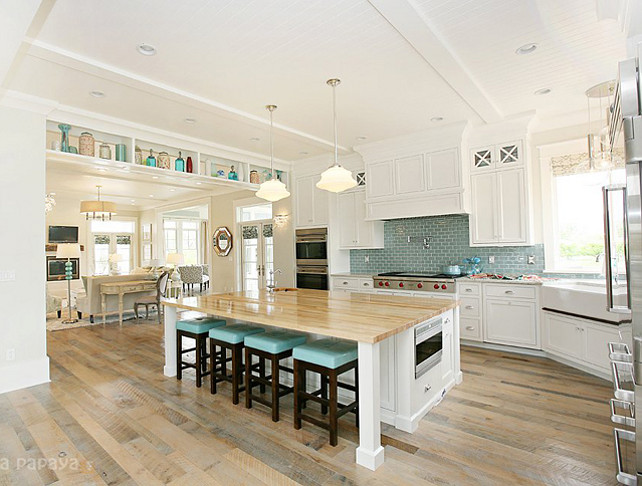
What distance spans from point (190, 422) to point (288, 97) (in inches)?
124

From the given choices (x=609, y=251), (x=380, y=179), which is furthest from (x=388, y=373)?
(x=380, y=179)

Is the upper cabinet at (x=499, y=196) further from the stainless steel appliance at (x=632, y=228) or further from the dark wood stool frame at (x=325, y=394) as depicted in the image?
the stainless steel appliance at (x=632, y=228)

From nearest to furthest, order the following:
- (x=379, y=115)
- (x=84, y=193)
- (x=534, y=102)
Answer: (x=534, y=102) < (x=379, y=115) < (x=84, y=193)

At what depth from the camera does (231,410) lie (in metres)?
2.95

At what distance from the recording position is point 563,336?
391 cm

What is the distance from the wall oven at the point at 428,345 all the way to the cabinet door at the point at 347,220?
3.20 m

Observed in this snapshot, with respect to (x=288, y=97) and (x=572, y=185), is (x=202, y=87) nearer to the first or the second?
(x=288, y=97)

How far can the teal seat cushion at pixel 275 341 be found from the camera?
2791mm

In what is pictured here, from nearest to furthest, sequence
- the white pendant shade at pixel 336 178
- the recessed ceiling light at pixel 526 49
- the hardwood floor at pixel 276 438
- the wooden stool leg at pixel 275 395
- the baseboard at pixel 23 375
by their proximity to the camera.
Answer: the hardwood floor at pixel 276 438, the wooden stool leg at pixel 275 395, the recessed ceiling light at pixel 526 49, the white pendant shade at pixel 336 178, the baseboard at pixel 23 375

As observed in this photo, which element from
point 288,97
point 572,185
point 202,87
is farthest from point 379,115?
point 572,185

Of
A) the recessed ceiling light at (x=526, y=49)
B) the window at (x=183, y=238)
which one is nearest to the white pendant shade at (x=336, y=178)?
the recessed ceiling light at (x=526, y=49)

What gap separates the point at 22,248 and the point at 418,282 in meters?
4.55

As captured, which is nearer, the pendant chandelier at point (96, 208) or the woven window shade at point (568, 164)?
the woven window shade at point (568, 164)

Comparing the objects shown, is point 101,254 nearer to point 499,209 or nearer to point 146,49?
point 146,49
